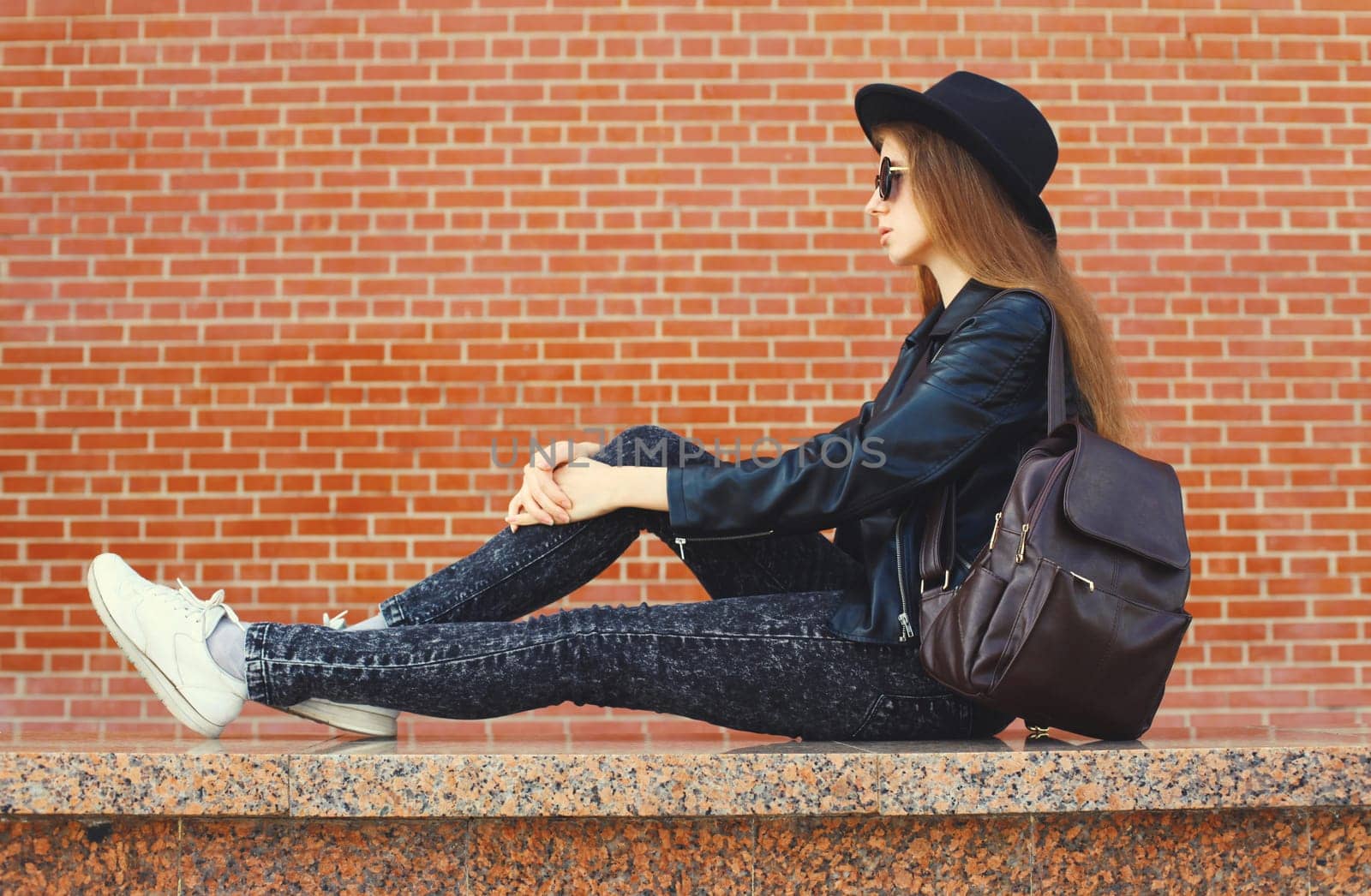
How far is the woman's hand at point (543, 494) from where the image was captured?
2273 mm

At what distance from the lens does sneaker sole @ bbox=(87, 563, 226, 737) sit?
2119 millimetres

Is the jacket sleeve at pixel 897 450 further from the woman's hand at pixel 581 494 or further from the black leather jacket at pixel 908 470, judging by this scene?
the woman's hand at pixel 581 494

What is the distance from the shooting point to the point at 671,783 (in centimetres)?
181

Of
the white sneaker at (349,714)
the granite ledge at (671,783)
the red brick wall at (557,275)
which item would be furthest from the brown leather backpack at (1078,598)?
the red brick wall at (557,275)

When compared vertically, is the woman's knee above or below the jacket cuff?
above

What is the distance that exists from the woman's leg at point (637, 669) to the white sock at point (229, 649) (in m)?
0.03

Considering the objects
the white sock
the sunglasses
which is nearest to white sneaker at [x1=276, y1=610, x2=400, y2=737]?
the white sock

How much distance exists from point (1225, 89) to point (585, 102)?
7.30ft

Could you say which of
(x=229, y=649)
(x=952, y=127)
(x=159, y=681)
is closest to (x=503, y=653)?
(x=229, y=649)

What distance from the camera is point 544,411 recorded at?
14.0 ft

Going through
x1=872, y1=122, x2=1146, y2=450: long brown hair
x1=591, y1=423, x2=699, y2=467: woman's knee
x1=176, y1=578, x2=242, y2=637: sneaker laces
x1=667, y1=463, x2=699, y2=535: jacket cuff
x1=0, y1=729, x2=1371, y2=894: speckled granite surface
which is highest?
x1=872, y1=122, x2=1146, y2=450: long brown hair

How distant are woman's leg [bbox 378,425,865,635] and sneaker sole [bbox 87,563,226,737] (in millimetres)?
358

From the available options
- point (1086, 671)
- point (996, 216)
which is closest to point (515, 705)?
point (1086, 671)

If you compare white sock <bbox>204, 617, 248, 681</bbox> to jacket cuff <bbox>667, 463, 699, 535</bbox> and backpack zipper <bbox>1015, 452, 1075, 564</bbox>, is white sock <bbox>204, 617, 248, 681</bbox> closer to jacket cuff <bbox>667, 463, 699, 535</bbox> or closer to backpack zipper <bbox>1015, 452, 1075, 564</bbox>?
jacket cuff <bbox>667, 463, 699, 535</bbox>
